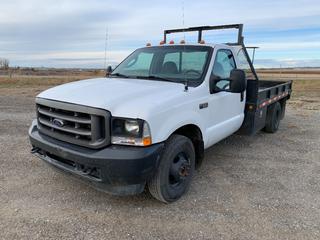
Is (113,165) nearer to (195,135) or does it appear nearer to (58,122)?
(58,122)

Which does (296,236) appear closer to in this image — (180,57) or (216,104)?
(216,104)

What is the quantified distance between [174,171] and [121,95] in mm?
1122

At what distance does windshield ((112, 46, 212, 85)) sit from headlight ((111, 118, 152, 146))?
4.16 ft

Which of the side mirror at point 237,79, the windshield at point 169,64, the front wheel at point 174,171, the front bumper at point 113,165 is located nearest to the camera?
the front bumper at point 113,165

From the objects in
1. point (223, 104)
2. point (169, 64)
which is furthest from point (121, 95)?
point (223, 104)

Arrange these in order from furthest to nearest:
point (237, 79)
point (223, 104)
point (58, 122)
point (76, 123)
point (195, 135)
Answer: point (223, 104) → point (195, 135) → point (237, 79) → point (58, 122) → point (76, 123)

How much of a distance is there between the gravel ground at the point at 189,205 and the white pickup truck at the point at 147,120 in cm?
35

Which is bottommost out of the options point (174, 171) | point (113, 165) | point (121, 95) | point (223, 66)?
point (174, 171)

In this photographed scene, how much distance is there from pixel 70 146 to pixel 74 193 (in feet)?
2.80

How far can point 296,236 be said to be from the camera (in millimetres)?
3018

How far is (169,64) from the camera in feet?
14.8

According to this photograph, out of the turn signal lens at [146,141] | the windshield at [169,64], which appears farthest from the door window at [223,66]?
the turn signal lens at [146,141]

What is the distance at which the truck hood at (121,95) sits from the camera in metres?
3.05

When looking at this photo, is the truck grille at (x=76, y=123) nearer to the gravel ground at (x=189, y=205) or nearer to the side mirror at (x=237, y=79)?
the gravel ground at (x=189, y=205)
